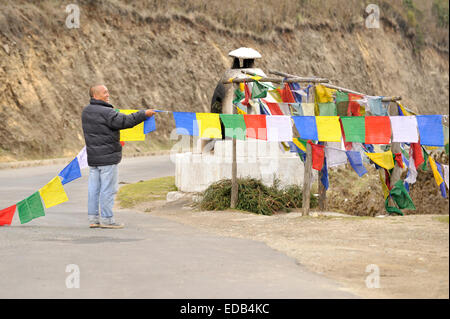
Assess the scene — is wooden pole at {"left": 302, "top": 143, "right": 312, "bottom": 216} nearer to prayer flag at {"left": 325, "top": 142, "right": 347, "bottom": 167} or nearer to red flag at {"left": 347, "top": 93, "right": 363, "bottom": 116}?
prayer flag at {"left": 325, "top": 142, "right": 347, "bottom": 167}

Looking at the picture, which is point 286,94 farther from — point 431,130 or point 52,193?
point 52,193

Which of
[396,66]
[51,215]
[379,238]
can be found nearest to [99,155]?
[51,215]

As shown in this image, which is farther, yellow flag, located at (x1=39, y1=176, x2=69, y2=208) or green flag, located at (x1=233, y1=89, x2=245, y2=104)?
green flag, located at (x1=233, y1=89, x2=245, y2=104)

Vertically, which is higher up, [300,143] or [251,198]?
[300,143]

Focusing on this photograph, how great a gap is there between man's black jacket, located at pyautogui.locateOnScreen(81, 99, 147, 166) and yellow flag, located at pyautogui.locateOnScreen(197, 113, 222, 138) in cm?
174

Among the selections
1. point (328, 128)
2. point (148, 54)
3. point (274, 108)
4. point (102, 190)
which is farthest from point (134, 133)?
point (148, 54)

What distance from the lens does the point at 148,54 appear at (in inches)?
1427

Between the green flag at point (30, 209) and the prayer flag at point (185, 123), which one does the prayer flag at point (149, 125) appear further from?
the green flag at point (30, 209)

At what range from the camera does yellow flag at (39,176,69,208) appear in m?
11.0

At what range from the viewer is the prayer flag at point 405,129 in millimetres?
11438

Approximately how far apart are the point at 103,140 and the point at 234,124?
99.5 inches

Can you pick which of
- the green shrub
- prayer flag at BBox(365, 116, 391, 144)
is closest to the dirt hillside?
the green shrub

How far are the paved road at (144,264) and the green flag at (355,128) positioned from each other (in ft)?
9.65

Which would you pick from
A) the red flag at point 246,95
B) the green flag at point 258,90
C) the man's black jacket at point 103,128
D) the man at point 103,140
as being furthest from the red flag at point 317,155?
the man's black jacket at point 103,128
